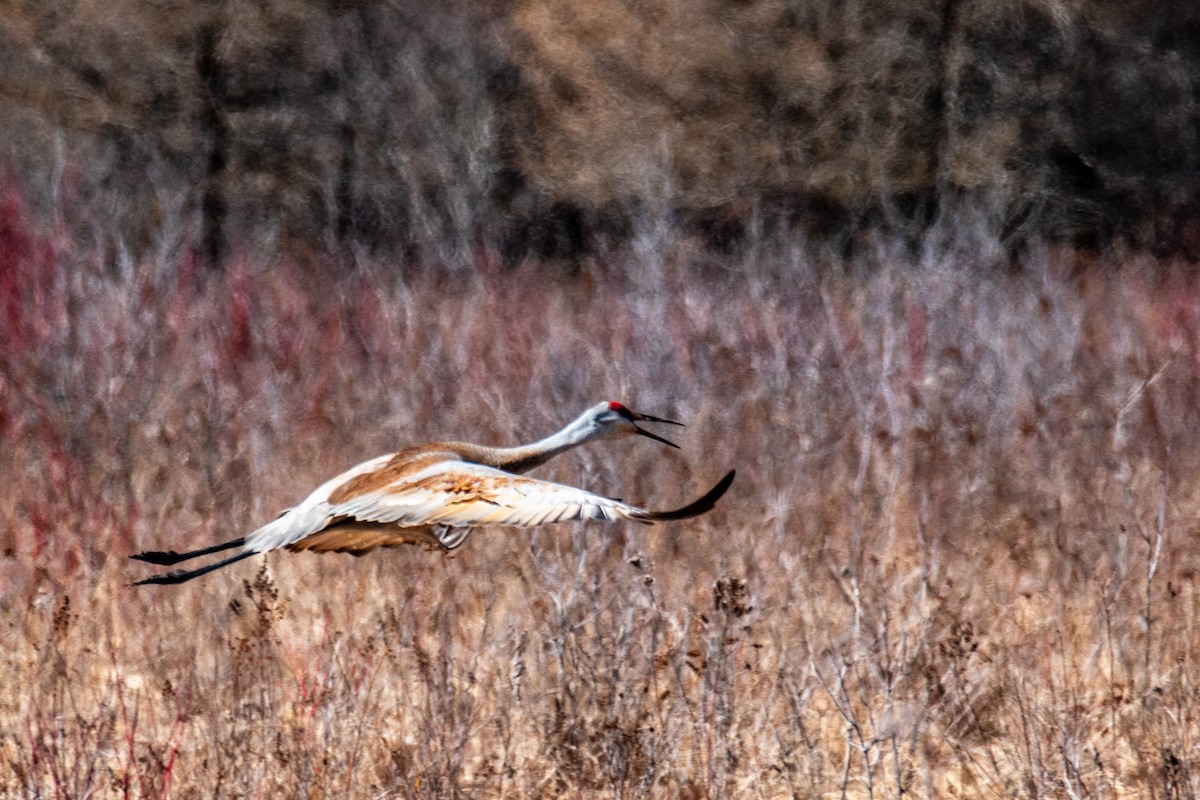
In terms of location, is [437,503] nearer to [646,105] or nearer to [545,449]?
[545,449]

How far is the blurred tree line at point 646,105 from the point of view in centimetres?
1037

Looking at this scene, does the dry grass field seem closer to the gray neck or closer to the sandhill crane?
the sandhill crane

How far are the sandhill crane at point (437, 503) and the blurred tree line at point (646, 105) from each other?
5170 mm

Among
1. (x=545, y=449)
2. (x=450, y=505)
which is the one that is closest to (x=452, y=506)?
(x=450, y=505)

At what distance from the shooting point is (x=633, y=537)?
574 cm

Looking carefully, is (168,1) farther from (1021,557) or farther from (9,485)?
(1021,557)

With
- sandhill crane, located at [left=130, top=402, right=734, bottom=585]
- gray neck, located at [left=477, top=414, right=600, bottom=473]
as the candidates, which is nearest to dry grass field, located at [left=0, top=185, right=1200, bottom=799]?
sandhill crane, located at [left=130, top=402, right=734, bottom=585]

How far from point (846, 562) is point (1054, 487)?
1136mm

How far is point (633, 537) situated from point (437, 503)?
136cm

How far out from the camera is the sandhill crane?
4258 mm

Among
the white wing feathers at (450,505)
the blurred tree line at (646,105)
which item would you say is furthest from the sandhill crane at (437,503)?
the blurred tree line at (646,105)

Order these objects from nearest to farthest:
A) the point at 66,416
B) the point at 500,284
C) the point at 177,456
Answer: the point at 66,416, the point at 177,456, the point at 500,284

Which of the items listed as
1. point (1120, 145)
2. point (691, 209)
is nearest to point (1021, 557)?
point (691, 209)

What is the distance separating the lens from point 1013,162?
10539mm
